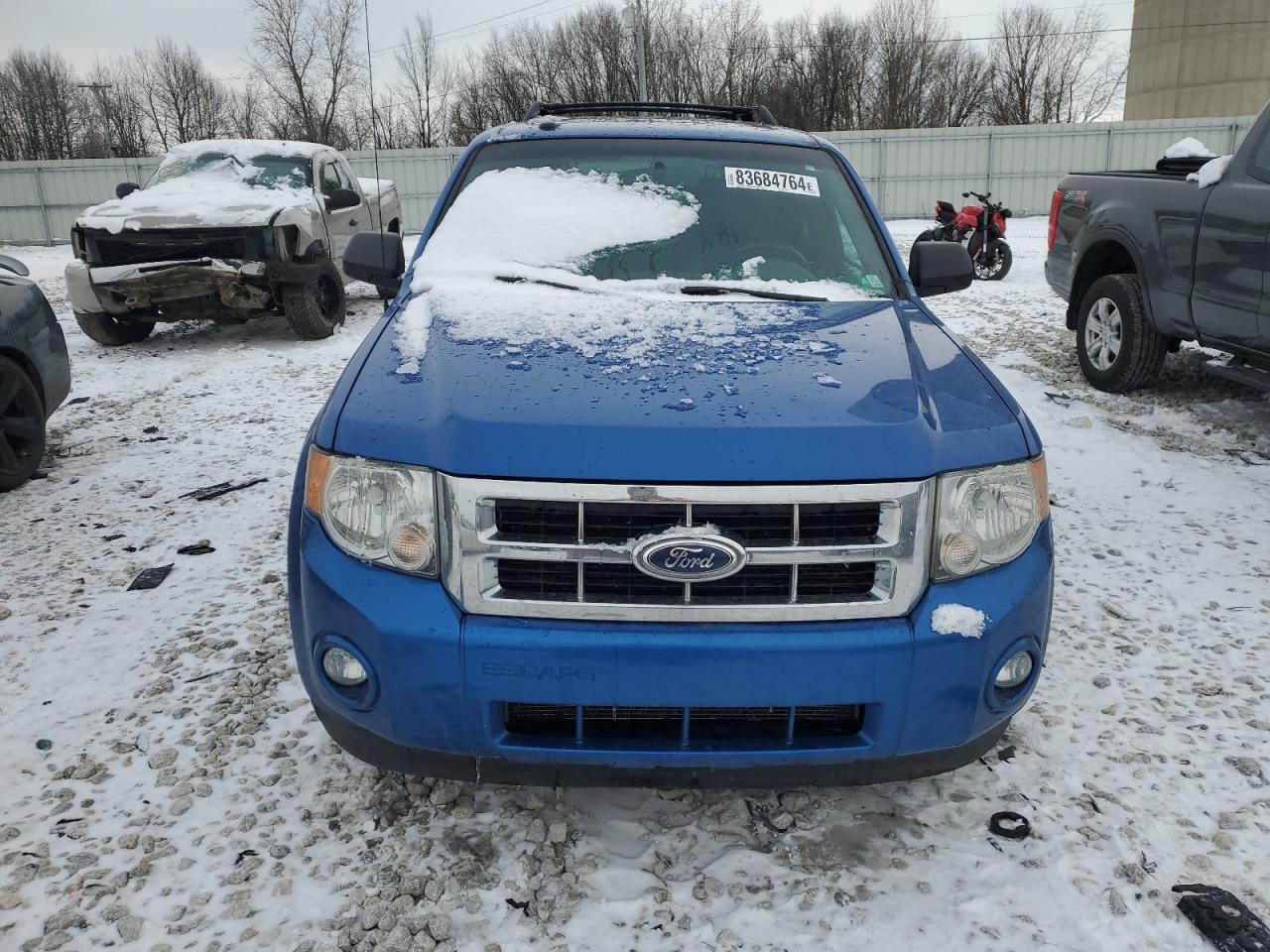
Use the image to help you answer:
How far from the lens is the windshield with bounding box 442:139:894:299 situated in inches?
113

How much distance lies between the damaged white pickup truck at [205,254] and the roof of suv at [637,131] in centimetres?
516

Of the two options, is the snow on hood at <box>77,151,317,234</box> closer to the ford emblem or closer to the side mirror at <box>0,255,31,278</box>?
the side mirror at <box>0,255,31,278</box>

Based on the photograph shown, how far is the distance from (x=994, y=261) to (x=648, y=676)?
11706mm

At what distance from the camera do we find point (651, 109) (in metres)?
4.30

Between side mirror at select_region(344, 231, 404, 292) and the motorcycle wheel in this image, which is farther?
the motorcycle wheel

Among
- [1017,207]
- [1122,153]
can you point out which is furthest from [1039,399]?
[1122,153]

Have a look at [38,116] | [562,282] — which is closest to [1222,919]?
[562,282]

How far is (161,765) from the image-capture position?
243 centimetres

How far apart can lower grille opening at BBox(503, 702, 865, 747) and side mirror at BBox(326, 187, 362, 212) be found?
791 centimetres

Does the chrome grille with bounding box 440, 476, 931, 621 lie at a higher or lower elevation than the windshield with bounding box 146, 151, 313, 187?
lower

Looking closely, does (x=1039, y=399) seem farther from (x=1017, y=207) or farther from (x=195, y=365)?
(x=1017, y=207)

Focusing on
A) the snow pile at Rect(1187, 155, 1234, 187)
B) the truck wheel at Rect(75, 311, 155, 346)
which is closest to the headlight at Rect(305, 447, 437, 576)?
the snow pile at Rect(1187, 155, 1234, 187)

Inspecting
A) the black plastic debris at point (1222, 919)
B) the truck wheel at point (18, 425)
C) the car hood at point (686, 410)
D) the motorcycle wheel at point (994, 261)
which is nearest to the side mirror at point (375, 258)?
the car hood at point (686, 410)

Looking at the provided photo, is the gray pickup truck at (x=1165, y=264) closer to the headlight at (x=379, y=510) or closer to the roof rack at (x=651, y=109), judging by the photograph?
the roof rack at (x=651, y=109)
